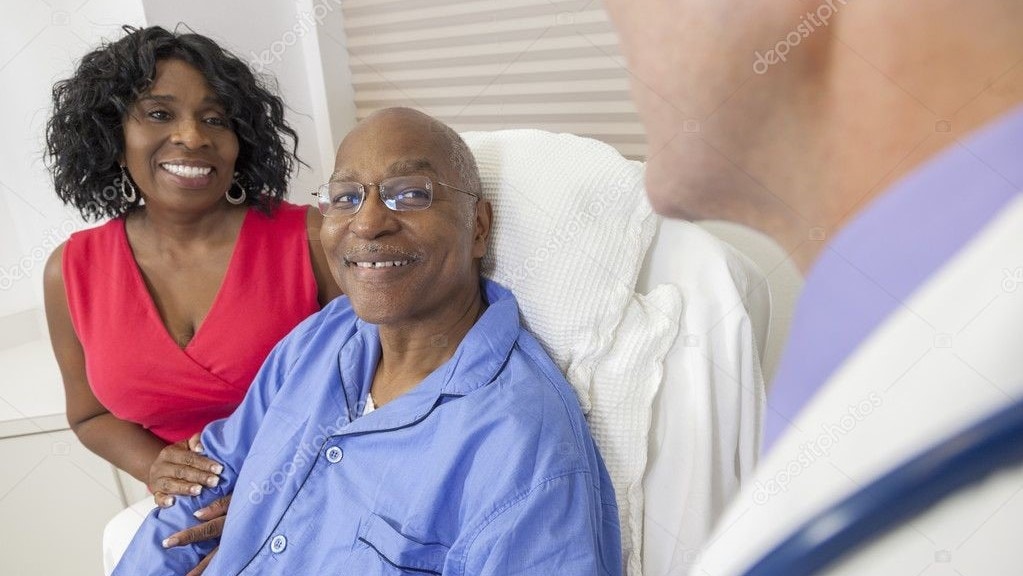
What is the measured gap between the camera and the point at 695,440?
3.22 feet

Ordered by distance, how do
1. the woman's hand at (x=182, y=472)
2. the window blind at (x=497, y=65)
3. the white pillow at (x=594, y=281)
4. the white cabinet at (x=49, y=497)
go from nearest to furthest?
the window blind at (x=497, y=65) → the white pillow at (x=594, y=281) → the woman's hand at (x=182, y=472) → the white cabinet at (x=49, y=497)

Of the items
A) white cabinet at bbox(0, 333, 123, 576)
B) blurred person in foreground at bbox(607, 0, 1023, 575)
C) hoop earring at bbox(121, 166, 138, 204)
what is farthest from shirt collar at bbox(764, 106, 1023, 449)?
white cabinet at bbox(0, 333, 123, 576)

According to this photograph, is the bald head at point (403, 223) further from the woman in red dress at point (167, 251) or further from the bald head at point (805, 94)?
the bald head at point (805, 94)

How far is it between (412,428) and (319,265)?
0.63 metres

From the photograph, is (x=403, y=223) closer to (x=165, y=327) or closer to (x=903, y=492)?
(x=165, y=327)

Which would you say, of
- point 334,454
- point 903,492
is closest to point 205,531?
point 334,454

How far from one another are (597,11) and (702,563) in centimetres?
64

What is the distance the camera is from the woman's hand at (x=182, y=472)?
4.40ft

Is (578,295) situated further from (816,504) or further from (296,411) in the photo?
(816,504)

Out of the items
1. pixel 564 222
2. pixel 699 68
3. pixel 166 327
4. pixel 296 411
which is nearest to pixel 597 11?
pixel 564 222

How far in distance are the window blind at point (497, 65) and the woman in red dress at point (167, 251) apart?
28 cm

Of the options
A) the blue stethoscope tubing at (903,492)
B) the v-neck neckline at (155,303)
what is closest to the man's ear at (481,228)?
the v-neck neckline at (155,303)

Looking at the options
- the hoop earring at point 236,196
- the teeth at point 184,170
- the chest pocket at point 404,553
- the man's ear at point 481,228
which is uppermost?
the teeth at point 184,170

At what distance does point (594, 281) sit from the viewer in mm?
1113
